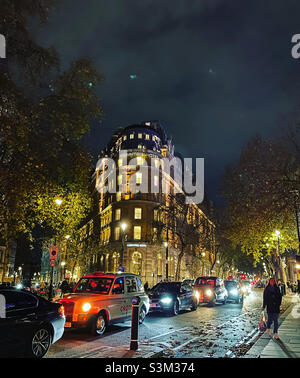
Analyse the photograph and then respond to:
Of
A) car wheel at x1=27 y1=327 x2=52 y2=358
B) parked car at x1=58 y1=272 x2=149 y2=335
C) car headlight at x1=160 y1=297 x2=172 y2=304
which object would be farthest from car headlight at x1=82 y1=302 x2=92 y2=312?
car headlight at x1=160 y1=297 x2=172 y2=304

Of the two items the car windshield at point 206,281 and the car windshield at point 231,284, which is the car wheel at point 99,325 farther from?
the car windshield at point 231,284

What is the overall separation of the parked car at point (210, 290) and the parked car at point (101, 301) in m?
10.9

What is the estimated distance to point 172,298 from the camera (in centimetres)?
1738

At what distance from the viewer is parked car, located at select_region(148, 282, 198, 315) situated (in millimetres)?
17188

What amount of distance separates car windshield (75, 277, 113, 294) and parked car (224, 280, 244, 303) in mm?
17461

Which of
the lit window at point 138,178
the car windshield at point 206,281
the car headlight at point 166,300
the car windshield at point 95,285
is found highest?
the lit window at point 138,178

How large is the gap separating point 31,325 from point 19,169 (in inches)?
311

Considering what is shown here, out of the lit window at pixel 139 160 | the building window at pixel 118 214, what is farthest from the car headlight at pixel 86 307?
the lit window at pixel 139 160

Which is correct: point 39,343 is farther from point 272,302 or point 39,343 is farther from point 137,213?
point 137,213

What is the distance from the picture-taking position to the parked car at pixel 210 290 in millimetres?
23562

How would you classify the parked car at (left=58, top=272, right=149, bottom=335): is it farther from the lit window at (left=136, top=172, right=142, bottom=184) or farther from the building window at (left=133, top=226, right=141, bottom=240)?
the lit window at (left=136, top=172, right=142, bottom=184)

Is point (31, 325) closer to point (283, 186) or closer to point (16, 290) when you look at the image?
point (16, 290)

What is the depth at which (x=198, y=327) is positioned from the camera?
42.1ft
